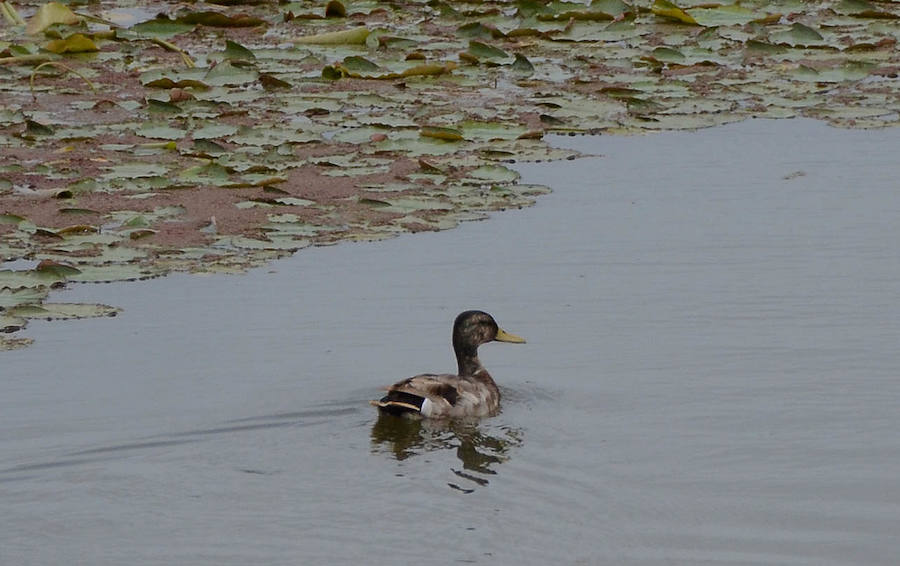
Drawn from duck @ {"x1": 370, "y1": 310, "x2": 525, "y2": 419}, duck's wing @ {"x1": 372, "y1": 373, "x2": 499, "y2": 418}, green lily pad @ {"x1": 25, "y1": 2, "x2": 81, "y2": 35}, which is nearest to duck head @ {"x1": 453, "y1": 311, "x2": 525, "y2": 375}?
duck @ {"x1": 370, "y1": 310, "x2": 525, "y2": 419}

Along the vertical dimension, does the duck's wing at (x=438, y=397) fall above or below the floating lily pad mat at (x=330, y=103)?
below

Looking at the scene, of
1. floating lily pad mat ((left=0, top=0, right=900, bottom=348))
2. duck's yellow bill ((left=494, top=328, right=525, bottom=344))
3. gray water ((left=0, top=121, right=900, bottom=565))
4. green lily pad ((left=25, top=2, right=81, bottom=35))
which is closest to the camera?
gray water ((left=0, top=121, right=900, bottom=565))

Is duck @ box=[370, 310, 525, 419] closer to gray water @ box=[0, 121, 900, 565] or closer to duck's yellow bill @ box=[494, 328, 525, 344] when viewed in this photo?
duck's yellow bill @ box=[494, 328, 525, 344]

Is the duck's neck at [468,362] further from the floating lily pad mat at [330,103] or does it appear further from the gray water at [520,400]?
the floating lily pad mat at [330,103]

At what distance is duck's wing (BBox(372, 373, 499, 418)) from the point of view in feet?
29.2

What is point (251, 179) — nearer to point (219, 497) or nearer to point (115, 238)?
point (115, 238)

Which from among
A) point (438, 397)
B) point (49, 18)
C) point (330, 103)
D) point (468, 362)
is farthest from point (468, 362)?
point (49, 18)

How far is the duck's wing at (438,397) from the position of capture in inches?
351

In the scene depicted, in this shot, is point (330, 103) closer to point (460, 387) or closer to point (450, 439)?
point (460, 387)

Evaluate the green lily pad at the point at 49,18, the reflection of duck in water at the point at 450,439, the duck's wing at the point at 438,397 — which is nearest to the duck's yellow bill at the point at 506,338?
the duck's wing at the point at 438,397

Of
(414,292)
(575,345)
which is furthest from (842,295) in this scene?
(414,292)

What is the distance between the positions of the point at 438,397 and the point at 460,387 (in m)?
0.18

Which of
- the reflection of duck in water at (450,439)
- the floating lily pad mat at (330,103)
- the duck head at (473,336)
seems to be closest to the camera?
the reflection of duck in water at (450,439)

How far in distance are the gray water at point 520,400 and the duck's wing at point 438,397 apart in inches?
4.8
